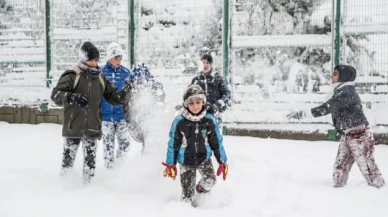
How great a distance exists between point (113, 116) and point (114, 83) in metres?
0.45

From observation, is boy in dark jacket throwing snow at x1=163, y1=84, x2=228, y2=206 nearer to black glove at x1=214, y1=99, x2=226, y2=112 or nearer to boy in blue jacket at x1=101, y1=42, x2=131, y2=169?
boy in blue jacket at x1=101, y1=42, x2=131, y2=169

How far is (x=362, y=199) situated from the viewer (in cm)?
489

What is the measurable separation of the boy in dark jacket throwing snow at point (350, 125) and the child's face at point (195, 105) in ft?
4.32

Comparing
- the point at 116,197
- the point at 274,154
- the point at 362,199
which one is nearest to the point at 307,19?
the point at 274,154

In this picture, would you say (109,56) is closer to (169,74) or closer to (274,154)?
(274,154)

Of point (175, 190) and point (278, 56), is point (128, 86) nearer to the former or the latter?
point (175, 190)

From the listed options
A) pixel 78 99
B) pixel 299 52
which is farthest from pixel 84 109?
pixel 299 52

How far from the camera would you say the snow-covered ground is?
439cm

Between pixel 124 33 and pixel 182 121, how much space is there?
20.6 feet

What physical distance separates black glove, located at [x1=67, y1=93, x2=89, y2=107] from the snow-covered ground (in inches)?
38.1

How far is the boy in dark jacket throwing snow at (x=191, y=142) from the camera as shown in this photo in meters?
4.55

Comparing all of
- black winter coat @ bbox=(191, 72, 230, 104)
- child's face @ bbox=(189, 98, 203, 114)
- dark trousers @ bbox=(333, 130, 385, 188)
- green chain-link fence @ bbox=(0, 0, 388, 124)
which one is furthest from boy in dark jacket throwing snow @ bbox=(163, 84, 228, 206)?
green chain-link fence @ bbox=(0, 0, 388, 124)

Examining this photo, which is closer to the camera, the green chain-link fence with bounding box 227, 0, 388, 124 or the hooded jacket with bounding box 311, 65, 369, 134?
the hooded jacket with bounding box 311, 65, 369, 134

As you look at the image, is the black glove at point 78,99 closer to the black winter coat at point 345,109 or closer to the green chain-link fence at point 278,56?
the black winter coat at point 345,109
